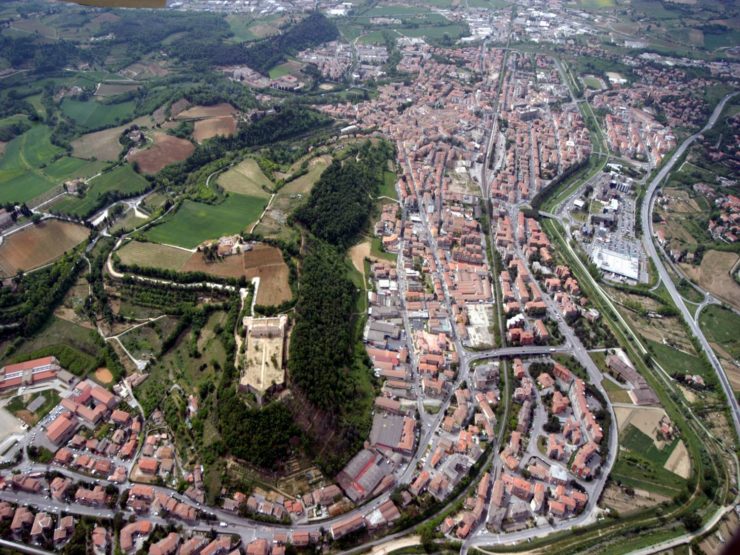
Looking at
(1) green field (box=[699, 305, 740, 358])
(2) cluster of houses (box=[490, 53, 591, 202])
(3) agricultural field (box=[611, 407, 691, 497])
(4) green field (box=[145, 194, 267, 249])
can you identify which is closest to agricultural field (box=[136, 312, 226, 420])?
(4) green field (box=[145, 194, 267, 249])

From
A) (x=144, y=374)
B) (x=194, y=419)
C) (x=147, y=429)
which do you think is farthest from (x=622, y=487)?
(x=144, y=374)

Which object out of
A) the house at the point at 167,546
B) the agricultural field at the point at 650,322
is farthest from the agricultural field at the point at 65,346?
the agricultural field at the point at 650,322

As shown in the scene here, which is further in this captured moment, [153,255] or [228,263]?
[153,255]

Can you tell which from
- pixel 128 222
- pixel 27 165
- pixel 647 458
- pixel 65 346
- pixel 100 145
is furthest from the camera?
pixel 100 145

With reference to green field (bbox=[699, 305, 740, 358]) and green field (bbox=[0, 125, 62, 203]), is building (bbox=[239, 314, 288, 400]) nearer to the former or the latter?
green field (bbox=[0, 125, 62, 203])

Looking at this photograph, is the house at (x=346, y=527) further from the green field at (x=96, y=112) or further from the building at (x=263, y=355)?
the green field at (x=96, y=112)

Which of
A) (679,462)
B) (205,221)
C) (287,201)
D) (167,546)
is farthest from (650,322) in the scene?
(205,221)

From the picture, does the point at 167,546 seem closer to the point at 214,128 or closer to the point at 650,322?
the point at 650,322
